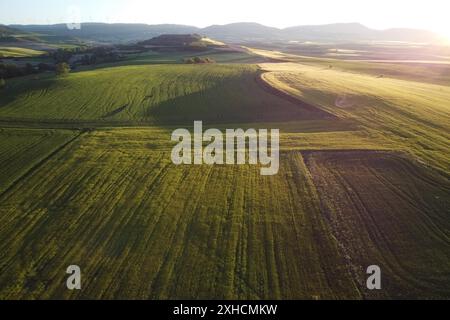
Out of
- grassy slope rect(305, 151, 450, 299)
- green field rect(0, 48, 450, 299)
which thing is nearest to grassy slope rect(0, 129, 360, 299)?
green field rect(0, 48, 450, 299)

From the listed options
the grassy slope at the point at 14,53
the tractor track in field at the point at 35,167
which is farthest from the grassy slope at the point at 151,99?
the grassy slope at the point at 14,53

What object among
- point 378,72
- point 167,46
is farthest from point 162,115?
point 167,46

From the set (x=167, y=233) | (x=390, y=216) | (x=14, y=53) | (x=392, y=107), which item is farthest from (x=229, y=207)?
(x=14, y=53)

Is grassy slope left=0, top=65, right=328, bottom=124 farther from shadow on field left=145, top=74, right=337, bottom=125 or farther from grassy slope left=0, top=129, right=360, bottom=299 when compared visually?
grassy slope left=0, top=129, right=360, bottom=299

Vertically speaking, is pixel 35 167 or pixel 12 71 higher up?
pixel 12 71

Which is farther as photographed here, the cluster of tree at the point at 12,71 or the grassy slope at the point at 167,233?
the cluster of tree at the point at 12,71

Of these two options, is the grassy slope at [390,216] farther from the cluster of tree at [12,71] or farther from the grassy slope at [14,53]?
the grassy slope at [14,53]

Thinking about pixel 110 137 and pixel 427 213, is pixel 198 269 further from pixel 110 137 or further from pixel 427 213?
pixel 110 137

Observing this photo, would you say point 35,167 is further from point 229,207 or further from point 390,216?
point 390,216
